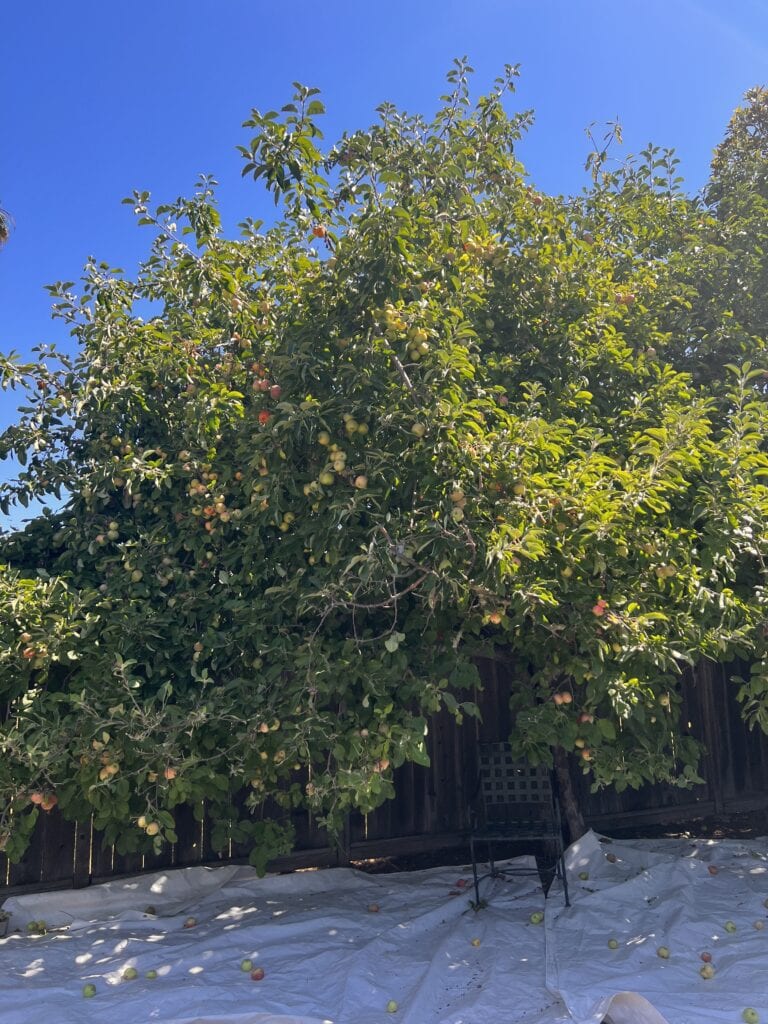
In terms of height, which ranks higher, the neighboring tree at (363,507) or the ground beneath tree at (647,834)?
the neighboring tree at (363,507)

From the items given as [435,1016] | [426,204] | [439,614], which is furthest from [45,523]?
[435,1016]

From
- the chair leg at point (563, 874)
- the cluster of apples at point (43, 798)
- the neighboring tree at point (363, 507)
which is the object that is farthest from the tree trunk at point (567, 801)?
the cluster of apples at point (43, 798)

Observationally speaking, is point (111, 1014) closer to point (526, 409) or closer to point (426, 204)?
point (526, 409)

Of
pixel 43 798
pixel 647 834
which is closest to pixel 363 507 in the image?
pixel 43 798

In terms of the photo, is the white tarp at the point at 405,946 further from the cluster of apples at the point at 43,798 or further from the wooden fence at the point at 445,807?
the cluster of apples at the point at 43,798

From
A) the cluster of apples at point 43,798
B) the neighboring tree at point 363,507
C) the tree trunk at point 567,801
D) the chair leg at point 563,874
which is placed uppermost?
the neighboring tree at point 363,507

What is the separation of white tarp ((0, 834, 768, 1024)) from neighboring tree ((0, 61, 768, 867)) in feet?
1.39

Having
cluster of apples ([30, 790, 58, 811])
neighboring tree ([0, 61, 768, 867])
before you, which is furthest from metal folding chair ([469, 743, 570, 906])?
cluster of apples ([30, 790, 58, 811])

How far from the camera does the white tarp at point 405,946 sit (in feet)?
10.2

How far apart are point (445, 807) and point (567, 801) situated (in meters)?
0.99

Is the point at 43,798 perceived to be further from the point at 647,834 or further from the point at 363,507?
the point at 647,834

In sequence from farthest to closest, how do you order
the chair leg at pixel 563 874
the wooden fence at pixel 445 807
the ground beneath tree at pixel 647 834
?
the ground beneath tree at pixel 647 834
the wooden fence at pixel 445 807
the chair leg at pixel 563 874

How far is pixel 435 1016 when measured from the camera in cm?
307

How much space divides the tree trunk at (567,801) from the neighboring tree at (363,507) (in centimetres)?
3
